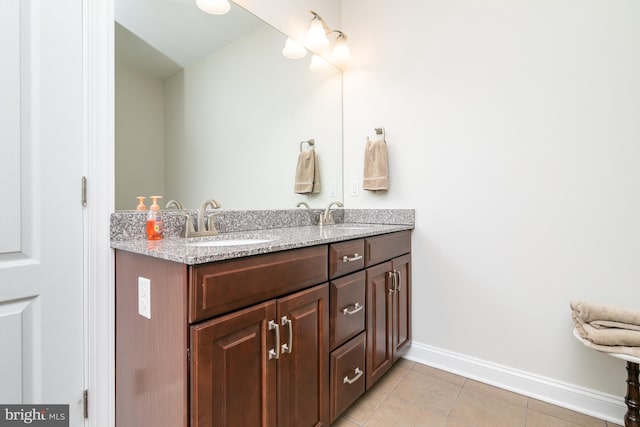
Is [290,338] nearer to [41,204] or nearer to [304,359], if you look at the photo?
[304,359]

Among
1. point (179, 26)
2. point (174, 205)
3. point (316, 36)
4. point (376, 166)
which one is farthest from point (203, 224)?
point (316, 36)

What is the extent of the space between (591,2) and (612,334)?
5.06 ft

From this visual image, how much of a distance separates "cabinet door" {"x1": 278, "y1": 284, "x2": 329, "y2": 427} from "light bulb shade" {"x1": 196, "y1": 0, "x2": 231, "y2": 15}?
1439 millimetres

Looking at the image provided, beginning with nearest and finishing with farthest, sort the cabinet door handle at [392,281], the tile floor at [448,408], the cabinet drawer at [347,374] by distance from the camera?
1. the cabinet drawer at [347,374]
2. the tile floor at [448,408]
3. the cabinet door handle at [392,281]

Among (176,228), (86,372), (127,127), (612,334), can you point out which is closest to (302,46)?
(127,127)

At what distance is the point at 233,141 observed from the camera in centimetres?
167

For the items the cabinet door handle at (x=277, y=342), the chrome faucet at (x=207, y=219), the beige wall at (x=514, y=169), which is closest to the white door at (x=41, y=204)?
the chrome faucet at (x=207, y=219)

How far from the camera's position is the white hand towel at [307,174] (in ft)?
6.89

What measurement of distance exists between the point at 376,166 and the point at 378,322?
101 centimetres

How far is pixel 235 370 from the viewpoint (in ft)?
3.03

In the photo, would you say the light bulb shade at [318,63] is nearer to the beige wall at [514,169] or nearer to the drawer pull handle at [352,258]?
the beige wall at [514,169]

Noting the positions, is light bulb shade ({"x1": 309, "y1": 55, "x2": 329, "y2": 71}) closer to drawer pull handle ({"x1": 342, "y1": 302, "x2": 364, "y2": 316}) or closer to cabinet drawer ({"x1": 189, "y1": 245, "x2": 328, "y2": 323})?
cabinet drawer ({"x1": 189, "y1": 245, "x2": 328, "y2": 323})

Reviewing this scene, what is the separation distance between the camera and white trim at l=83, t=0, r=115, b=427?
1106mm

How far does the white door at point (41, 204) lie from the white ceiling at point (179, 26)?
0.19 meters
